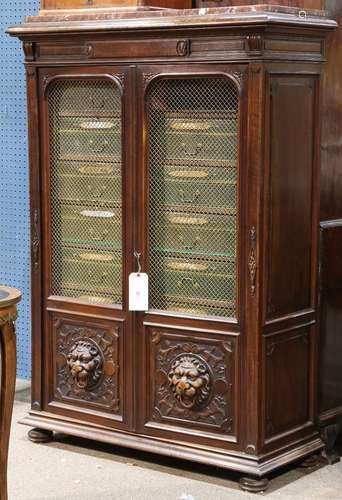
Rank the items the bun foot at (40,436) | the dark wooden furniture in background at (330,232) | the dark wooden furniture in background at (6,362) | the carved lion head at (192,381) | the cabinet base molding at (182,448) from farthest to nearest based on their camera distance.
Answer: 1. the bun foot at (40,436)
2. the dark wooden furniture in background at (330,232)
3. the carved lion head at (192,381)
4. the cabinet base molding at (182,448)
5. the dark wooden furniture in background at (6,362)

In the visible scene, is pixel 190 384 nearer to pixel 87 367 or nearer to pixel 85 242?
pixel 87 367

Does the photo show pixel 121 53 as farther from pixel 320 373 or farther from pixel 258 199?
pixel 320 373

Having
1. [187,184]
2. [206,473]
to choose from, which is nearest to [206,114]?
[187,184]

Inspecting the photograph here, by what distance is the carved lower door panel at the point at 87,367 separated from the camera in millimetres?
4906

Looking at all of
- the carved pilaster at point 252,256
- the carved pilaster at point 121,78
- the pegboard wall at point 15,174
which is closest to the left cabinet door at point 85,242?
the carved pilaster at point 121,78

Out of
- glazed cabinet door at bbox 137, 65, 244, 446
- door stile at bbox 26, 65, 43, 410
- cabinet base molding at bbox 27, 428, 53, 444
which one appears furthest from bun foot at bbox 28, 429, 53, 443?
glazed cabinet door at bbox 137, 65, 244, 446

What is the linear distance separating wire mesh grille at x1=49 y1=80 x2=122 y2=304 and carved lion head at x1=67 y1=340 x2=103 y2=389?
Result: 0.21 m

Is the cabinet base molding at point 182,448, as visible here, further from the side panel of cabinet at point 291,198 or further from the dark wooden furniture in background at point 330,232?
the side panel of cabinet at point 291,198

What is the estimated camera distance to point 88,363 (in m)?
4.95

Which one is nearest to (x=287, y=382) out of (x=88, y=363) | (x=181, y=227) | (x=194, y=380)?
(x=194, y=380)

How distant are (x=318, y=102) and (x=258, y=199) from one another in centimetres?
57

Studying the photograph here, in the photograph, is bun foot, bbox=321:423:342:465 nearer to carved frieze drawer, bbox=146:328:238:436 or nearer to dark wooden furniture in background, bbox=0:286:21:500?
carved frieze drawer, bbox=146:328:238:436

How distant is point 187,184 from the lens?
4.68 meters

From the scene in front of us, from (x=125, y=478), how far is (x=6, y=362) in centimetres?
105
